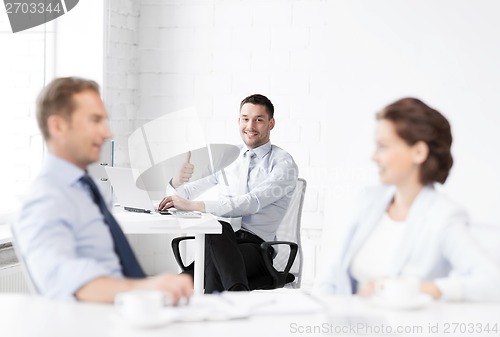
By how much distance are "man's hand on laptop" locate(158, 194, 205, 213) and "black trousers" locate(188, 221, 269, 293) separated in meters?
0.15

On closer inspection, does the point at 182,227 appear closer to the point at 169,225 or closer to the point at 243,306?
the point at 169,225

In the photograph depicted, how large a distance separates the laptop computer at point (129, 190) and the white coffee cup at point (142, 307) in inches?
79.9

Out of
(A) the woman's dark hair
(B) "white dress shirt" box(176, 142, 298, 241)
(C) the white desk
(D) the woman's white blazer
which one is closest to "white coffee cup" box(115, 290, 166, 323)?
(D) the woman's white blazer

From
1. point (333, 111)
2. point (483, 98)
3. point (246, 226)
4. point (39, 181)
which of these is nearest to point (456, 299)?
point (39, 181)

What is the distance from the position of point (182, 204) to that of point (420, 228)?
6.32ft

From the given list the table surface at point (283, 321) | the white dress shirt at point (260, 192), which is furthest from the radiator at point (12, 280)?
the table surface at point (283, 321)

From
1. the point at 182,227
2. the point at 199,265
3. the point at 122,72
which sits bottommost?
the point at 199,265

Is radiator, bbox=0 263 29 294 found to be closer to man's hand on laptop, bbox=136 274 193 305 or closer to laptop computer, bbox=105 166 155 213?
laptop computer, bbox=105 166 155 213

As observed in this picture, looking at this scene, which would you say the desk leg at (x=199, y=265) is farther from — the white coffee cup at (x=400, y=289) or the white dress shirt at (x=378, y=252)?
the white coffee cup at (x=400, y=289)

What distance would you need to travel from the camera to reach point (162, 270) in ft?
16.0

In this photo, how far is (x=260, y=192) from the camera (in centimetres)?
363

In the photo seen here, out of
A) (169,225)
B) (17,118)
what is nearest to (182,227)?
(169,225)

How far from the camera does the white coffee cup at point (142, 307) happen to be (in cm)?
148

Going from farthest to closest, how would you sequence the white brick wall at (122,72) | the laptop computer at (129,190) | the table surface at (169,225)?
1. the white brick wall at (122,72)
2. the laptop computer at (129,190)
3. the table surface at (169,225)
